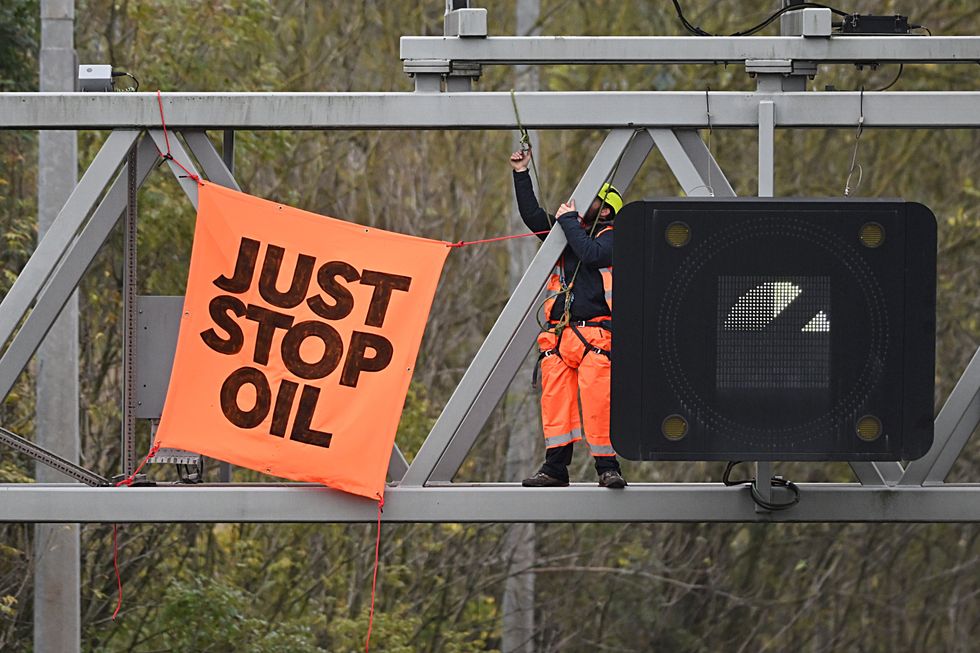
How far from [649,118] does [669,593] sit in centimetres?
1443

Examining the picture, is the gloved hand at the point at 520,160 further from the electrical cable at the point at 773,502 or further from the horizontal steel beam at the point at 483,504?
the electrical cable at the point at 773,502

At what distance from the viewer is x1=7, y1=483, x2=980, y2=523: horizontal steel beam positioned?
6336 mm

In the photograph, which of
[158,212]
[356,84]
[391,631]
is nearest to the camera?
[158,212]

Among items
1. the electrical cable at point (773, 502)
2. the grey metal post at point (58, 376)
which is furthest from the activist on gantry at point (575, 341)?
the grey metal post at point (58, 376)

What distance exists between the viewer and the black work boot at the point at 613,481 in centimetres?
638

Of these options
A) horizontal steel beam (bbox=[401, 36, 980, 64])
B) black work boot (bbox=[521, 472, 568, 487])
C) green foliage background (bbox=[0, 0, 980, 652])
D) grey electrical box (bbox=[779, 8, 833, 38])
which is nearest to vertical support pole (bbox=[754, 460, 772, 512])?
black work boot (bbox=[521, 472, 568, 487])

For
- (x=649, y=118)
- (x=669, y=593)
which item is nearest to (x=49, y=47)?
(x=649, y=118)

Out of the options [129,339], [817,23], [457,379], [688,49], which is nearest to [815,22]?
[817,23]

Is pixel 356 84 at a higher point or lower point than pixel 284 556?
higher

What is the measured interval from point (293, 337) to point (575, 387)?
4.24 feet

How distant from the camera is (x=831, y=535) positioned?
66.0 ft

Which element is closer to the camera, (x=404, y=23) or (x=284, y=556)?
(x=284, y=556)

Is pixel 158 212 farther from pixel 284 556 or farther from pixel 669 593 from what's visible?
pixel 669 593

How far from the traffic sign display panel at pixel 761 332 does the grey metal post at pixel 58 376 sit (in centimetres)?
739
